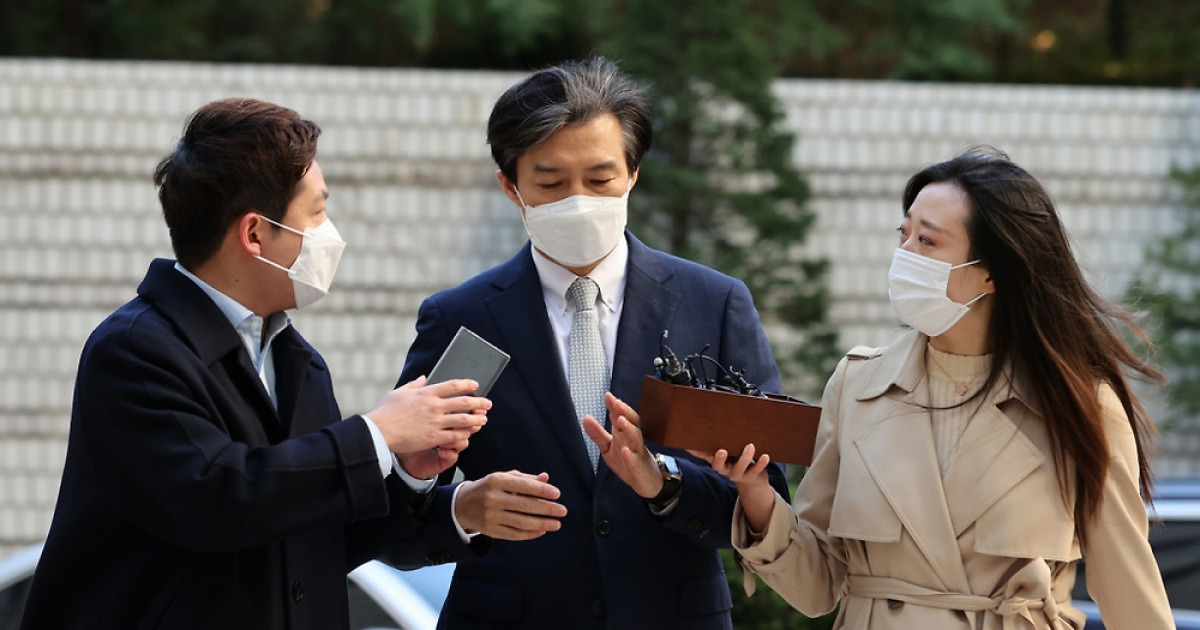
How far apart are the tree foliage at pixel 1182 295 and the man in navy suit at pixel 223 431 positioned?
8.62 meters

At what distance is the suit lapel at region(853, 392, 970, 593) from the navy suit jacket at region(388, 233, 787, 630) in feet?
0.83

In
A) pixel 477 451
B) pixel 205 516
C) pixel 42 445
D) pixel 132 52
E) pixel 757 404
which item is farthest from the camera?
pixel 132 52

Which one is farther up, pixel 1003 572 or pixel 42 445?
pixel 1003 572

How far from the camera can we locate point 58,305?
10.4 metres

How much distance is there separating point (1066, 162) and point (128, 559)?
30.2ft

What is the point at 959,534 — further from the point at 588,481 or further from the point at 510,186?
the point at 510,186

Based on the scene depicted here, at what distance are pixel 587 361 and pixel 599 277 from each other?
19cm

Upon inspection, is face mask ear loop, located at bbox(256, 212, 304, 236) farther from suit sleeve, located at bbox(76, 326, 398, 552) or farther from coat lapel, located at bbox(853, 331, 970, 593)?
coat lapel, located at bbox(853, 331, 970, 593)

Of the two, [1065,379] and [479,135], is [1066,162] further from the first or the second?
[1065,379]

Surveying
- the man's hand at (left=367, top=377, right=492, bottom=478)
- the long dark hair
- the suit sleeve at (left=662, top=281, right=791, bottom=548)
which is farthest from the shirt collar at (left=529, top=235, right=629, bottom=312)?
the long dark hair

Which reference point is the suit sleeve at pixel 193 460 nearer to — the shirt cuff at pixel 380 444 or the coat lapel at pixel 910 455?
the shirt cuff at pixel 380 444

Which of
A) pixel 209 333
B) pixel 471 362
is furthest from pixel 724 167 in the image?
pixel 209 333

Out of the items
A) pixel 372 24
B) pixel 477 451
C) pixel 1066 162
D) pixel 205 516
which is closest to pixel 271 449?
pixel 205 516

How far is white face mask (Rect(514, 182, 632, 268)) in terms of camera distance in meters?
3.04
